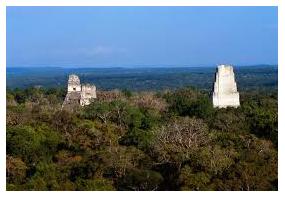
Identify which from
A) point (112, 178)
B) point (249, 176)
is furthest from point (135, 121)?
point (249, 176)

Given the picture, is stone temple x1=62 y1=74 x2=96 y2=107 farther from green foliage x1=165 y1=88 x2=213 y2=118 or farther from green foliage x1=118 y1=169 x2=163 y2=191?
green foliage x1=118 y1=169 x2=163 y2=191

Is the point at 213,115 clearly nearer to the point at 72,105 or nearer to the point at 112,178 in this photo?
the point at 72,105

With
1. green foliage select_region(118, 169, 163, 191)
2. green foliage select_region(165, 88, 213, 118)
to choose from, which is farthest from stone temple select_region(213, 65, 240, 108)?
green foliage select_region(118, 169, 163, 191)

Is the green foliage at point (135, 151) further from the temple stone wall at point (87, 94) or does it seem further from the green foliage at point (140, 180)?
the temple stone wall at point (87, 94)

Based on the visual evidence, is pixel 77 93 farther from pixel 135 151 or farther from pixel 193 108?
pixel 135 151

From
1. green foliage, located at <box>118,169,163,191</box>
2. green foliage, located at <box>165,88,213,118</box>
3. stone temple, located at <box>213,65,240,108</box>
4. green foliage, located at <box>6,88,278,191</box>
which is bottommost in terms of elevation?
green foliage, located at <box>118,169,163,191</box>

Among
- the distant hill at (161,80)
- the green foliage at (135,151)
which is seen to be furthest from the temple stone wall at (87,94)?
the distant hill at (161,80)
